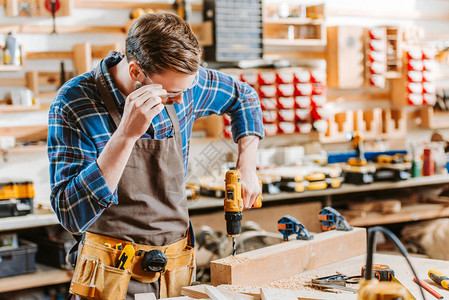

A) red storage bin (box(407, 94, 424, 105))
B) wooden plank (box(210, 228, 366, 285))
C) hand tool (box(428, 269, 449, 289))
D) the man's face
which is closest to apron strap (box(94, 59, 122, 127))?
the man's face

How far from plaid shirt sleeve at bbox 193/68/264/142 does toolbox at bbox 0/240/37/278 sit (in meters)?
1.57

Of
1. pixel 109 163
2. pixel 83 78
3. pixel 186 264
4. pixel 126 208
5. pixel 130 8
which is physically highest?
pixel 130 8

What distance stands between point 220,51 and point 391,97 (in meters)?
1.77

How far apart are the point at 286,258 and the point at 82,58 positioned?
7.54 ft

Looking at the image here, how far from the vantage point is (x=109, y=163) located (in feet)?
5.22

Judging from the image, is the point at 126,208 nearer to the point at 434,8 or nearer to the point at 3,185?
the point at 3,185

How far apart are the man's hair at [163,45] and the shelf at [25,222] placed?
5.75 feet

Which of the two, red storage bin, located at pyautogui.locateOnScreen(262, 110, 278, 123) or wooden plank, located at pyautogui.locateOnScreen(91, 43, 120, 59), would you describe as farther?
red storage bin, located at pyautogui.locateOnScreen(262, 110, 278, 123)

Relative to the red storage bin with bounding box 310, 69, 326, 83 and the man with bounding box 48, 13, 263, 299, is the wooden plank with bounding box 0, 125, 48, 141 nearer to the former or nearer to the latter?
the man with bounding box 48, 13, 263, 299

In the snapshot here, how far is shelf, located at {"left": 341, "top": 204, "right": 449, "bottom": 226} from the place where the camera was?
4.11 m

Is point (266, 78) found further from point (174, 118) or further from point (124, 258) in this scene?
point (124, 258)

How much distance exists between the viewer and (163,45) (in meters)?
1.63

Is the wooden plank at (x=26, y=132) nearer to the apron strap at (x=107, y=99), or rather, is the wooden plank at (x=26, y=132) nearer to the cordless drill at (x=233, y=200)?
the apron strap at (x=107, y=99)

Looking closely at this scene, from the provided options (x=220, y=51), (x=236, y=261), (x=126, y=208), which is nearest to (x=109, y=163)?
(x=126, y=208)
